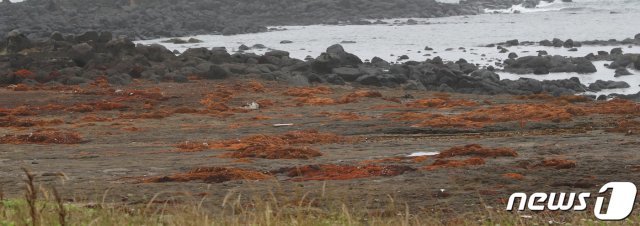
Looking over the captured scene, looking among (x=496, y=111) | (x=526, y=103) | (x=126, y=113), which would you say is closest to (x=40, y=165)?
(x=126, y=113)

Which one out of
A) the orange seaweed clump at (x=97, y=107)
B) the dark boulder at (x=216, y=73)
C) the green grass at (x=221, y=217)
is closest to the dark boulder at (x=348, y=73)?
the dark boulder at (x=216, y=73)

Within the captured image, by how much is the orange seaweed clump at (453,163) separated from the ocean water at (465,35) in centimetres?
2253

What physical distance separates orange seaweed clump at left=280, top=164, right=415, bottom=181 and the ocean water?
23.7m

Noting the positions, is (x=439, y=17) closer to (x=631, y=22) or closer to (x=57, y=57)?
(x=631, y=22)

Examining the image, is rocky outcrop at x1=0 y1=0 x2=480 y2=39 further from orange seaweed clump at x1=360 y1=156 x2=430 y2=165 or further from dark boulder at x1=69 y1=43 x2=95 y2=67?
orange seaweed clump at x1=360 y1=156 x2=430 y2=165

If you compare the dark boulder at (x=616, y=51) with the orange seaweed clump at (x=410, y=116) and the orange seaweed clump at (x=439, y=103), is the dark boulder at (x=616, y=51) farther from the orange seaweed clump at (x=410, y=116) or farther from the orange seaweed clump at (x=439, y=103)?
the orange seaweed clump at (x=410, y=116)

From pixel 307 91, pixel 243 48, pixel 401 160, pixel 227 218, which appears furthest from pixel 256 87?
pixel 243 48

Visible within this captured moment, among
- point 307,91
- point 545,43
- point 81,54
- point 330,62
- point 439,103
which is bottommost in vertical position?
point 545,43

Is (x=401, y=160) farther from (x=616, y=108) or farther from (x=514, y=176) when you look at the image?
(x=616, y=108)

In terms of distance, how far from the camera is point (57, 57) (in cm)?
3941

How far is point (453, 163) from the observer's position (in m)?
15.9

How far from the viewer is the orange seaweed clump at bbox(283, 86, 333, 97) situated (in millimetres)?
32094

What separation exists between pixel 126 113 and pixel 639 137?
15242mm

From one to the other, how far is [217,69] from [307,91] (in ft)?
19.7
